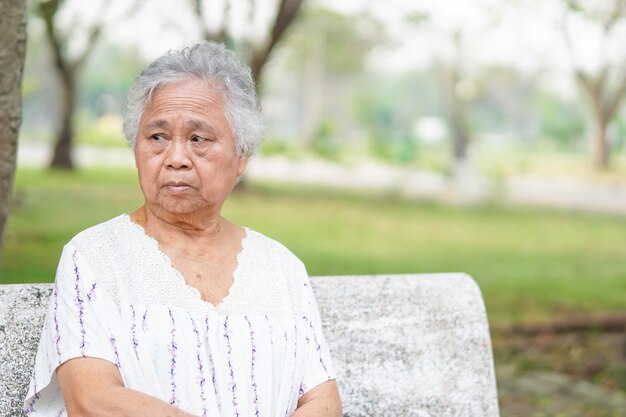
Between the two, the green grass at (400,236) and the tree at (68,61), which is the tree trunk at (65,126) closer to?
the tree at (68,61)

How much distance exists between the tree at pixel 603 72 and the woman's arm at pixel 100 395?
11.0 m

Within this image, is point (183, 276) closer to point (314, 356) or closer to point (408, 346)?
point (314, 356)

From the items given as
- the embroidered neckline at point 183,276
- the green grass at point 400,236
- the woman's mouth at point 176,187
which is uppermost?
the woman's mouth at point 176,187

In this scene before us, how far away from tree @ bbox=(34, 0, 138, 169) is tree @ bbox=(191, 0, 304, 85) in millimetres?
2163

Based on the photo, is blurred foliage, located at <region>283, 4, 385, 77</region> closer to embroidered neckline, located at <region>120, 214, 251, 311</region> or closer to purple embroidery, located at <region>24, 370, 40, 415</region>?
embroidered neckline, located at <region>120, 214, 251, 311</region>

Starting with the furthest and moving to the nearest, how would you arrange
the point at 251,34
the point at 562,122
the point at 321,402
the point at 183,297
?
the point at 562,122, the point at 251,34, the point at 321,402, the point at 183,297

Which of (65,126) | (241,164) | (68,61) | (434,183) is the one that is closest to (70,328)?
(241,164)

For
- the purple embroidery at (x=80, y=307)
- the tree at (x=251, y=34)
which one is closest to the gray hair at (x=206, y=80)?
the purple embroidery at (x=80, y=307)

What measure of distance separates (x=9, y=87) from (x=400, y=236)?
11601 mm

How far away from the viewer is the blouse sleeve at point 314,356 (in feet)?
8.25

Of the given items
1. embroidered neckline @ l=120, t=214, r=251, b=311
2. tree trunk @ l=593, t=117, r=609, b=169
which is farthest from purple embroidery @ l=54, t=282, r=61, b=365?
tree trunk @ l=593, t=117, r=609, b=169

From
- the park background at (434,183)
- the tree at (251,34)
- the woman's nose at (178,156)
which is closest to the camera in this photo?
the woman's nose at (178,156)

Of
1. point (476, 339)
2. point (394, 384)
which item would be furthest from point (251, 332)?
point (476, 339)

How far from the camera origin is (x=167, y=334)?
2.31 metres
